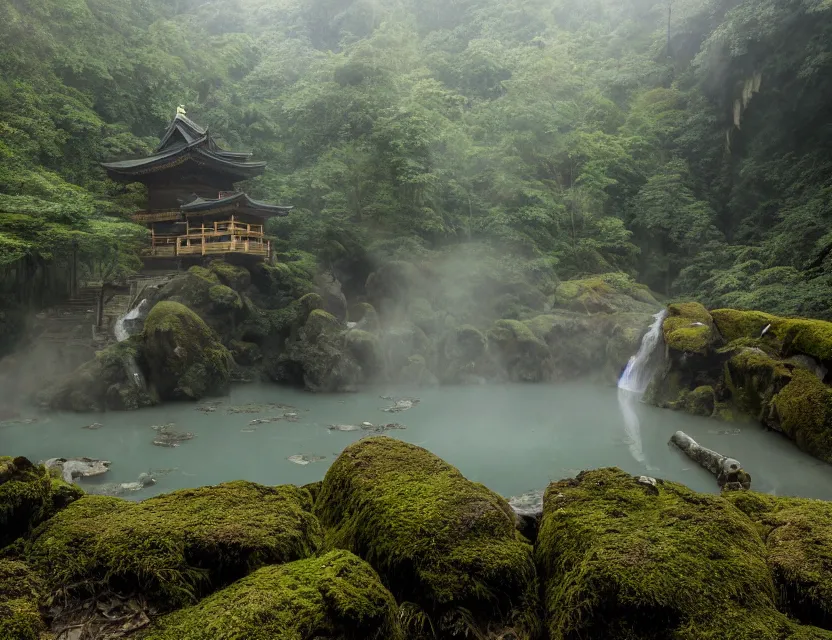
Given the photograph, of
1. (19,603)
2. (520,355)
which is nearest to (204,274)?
(520,355)

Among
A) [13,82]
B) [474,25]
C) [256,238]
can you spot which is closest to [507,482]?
[256,238]

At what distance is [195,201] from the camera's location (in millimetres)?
20812

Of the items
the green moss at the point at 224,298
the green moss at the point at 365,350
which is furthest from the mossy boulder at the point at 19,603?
the green moss at the point at 224,298

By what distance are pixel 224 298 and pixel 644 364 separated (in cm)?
1339

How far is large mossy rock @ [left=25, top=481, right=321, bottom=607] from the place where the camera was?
246 cm

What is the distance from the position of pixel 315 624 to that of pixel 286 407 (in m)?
12.9

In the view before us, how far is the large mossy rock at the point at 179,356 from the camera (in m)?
15.0

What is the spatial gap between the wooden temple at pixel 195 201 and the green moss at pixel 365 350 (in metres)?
5.31

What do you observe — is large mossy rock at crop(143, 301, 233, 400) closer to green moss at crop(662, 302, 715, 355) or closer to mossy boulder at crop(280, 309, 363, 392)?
mossy boulder at crop(280, 309, 363, 392)

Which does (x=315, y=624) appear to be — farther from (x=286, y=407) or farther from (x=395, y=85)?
(x=395, y=85)

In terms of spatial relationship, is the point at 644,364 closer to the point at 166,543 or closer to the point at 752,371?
the point at 752,371

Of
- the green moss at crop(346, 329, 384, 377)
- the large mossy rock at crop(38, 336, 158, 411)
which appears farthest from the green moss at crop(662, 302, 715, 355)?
the large mossy rock at crop(38, 336, 158, 411)

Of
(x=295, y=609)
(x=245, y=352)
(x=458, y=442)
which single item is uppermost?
(x=295, y=609)

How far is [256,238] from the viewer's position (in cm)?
2180
